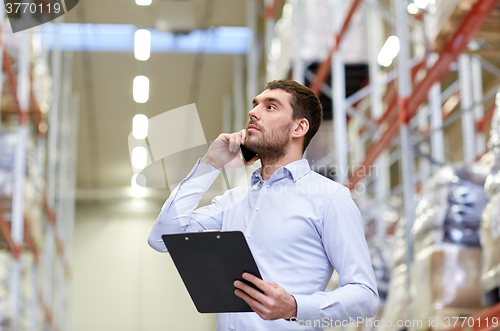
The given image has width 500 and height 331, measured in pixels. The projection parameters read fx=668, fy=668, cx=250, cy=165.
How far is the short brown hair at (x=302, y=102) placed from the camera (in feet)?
6.60

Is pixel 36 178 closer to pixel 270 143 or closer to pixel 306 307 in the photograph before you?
pixel 270 143

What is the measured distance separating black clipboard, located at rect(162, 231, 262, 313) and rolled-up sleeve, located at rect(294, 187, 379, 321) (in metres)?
0.18

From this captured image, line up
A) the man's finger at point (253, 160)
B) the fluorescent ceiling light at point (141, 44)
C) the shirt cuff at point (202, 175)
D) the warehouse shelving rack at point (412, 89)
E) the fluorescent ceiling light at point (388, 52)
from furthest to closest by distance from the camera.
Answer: the fluorescent ceiling light at point (388, 52) → the warehouse shelving rack at point (412, 89) → the fluorescent ceiling light at point (141, 44) → the man's finger at point (253, 160) → the shirt cuff at point (202, 175)

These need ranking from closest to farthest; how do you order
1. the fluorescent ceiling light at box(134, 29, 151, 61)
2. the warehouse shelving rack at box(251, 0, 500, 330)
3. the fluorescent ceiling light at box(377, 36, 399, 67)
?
1. the fluorescent ceiling light at box(134, 29, 151, 61)
2. the warehouse shelving rack at box(251, 0, 500, 330)
3. the fluorescent ceiling light at box(377, 36, 399, 67)

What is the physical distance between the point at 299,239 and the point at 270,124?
346 mm

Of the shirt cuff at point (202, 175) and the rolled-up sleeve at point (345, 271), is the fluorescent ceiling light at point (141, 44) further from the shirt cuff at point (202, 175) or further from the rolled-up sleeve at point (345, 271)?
the rolled-up sleeve at point (345, 271)

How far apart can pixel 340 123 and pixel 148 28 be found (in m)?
4.79

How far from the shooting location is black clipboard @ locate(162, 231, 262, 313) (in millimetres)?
1606

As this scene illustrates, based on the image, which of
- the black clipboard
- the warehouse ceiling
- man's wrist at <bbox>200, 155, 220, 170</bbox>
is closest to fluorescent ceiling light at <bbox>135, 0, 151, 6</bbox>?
the warehouse ceiling

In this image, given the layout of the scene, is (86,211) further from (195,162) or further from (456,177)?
(195,162)

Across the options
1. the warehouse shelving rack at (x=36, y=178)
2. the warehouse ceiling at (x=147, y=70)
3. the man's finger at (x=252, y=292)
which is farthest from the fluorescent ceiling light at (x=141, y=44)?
the warehouse shelving rack at (x=36, y=178)
